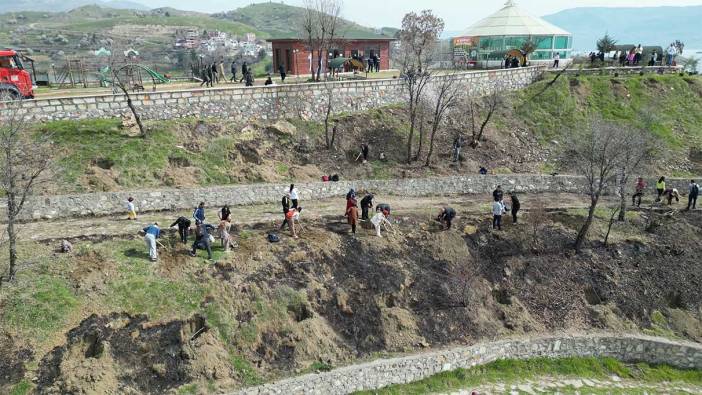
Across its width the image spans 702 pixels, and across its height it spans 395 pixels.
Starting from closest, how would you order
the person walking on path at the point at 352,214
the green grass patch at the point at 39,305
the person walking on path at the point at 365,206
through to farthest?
the green grass patch at the point at 39,305 < the person walking on path at the point at 352,214 < the person walking on path at the point at 365,206

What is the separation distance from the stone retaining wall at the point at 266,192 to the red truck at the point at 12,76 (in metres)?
8.77

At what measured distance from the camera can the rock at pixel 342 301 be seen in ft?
57.6

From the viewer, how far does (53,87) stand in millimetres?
33594

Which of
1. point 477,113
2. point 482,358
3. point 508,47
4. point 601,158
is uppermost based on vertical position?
point 508,47

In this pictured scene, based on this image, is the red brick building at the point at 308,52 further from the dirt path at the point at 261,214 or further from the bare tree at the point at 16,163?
the bare tree at the point at 16,163

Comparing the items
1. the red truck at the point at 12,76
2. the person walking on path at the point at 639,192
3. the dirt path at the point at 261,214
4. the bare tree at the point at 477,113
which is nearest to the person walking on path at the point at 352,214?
the dirt path at the point at 261,214

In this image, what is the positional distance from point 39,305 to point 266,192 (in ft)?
38.3

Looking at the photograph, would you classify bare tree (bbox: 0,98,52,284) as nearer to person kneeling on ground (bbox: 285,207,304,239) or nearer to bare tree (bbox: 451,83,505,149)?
person kneeling on ground (bbox: 285,207,304,239)

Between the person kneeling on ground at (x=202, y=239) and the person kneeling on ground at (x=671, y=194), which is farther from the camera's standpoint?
the person kneeling on ground at (x=671, y=194)

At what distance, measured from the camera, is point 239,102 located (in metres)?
28.3

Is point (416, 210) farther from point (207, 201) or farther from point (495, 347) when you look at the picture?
point (207, 201)

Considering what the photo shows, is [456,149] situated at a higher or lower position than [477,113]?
lower

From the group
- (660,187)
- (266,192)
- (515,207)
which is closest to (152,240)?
(266,192)

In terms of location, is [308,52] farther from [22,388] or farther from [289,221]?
[22,388]
